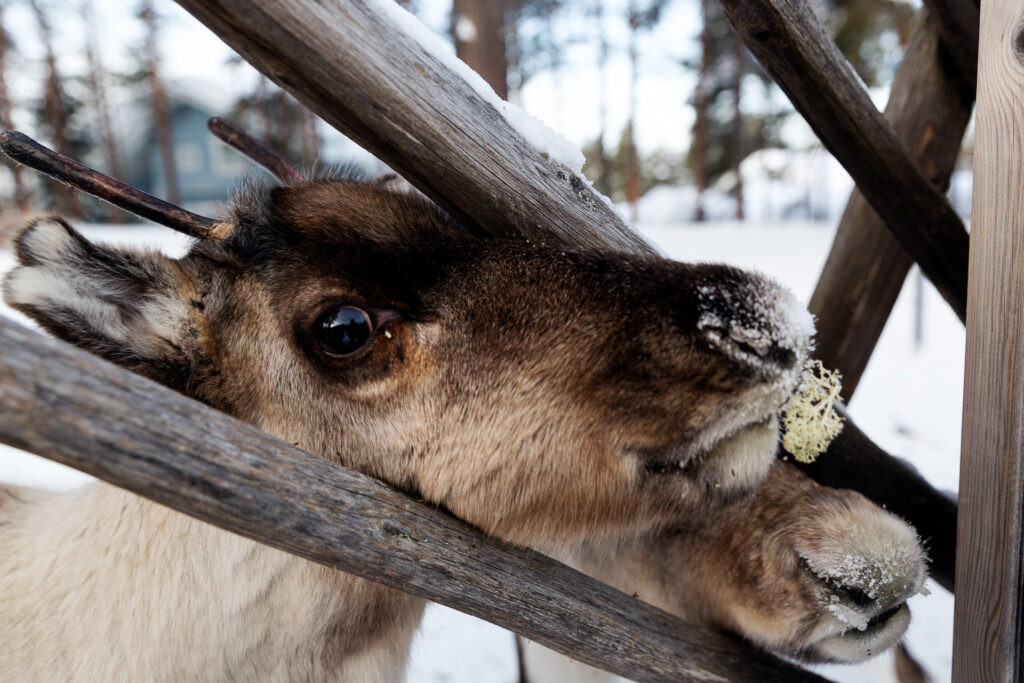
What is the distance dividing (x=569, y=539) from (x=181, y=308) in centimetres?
114

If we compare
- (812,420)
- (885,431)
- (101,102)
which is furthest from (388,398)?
(101,102)

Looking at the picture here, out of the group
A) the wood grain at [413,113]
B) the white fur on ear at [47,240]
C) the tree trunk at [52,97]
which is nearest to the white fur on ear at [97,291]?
the white fur on ear at [47,240]

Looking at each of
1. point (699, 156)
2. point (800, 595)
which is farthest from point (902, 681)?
point (699, 156)

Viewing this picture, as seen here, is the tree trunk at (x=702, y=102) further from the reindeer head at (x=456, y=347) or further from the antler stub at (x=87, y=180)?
the antler stub at (x=87, y=180)

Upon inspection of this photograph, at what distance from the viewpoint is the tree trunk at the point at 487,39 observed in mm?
6938

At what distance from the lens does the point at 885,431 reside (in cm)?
651

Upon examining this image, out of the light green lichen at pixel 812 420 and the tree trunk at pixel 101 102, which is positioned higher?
the tree trunk at pixel 101 102

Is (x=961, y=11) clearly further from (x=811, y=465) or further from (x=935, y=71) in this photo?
(x=811, y=465)

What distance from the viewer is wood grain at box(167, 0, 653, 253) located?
3.88 feet

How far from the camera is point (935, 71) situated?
253 cm

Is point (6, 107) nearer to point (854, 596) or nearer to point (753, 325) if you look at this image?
point (753, 325)

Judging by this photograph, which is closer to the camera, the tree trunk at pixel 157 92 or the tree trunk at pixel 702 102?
the tree trunk at pixel 702 102

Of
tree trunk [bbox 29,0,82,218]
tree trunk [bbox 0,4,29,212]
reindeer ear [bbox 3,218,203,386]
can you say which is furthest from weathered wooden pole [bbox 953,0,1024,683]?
tree trunk [bbox 29,0,82,218]

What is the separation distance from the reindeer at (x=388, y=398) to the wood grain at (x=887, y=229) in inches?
41.5
